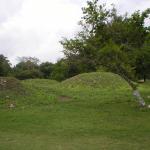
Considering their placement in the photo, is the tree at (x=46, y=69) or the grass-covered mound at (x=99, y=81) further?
the tree at (x=46, y=69)

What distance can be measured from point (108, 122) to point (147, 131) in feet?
8.16

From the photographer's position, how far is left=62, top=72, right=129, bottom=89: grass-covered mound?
38731mm

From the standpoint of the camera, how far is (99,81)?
131ft

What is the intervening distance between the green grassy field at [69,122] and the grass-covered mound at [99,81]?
10.8 meters

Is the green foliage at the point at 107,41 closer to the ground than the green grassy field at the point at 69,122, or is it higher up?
higher up

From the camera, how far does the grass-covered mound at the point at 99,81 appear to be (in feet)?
127

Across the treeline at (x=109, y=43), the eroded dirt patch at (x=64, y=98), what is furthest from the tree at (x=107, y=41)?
the eroded dirt patch at (x=64, y=98)

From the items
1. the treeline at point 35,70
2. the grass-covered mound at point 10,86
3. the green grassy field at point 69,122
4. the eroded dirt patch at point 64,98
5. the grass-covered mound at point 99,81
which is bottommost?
the green grassy field at point 69,122

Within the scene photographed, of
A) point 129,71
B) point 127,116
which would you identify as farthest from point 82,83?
point 127,116

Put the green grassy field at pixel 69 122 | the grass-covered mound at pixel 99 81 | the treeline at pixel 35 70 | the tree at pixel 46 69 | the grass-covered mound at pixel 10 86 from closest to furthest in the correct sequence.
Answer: the green grassy field at pixel 69 122 → the grass-covered mound at pixel 10 86 → the grass-covered mound at pixel 99 81 → the treeline at pixel 35 70 → the tree at pixel 46 69

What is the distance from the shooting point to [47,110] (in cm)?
2058

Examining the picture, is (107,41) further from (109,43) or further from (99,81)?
(99,81)

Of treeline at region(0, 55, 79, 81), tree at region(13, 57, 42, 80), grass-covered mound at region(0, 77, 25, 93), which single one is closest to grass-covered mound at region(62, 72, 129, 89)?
grass-covered mound at region(0, 77, 25, 93)

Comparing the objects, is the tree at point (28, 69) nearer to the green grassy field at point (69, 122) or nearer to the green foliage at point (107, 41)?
the green grassy field at point (69, 122)
